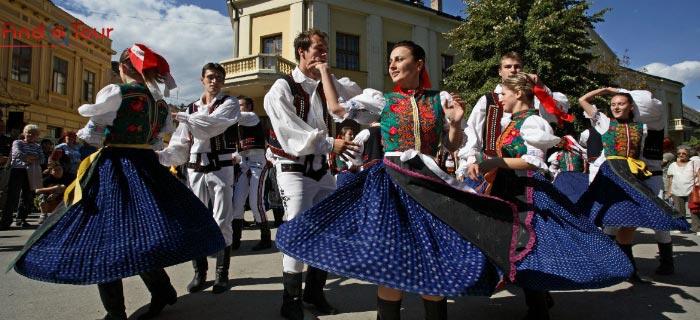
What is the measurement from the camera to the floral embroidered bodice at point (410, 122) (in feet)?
8.21

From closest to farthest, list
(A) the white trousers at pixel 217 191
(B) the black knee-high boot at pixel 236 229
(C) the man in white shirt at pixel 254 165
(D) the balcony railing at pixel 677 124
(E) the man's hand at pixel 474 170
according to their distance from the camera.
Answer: (E) the man's hand at pixel 474 170 → (A) the white trousers at pixel 217 191 → (B) the black knee-high boot at pixel 236 229 → (C) the man in white shirt at pixel 254 165 → (D) the balcony railing at pixel 677 124

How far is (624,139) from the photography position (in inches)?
171

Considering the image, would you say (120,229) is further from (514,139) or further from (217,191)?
(514,139)

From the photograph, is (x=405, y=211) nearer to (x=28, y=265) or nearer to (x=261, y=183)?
(x=28, y=265)

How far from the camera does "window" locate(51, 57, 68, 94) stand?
75.8ft

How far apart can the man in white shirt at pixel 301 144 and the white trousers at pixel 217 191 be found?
106 cm

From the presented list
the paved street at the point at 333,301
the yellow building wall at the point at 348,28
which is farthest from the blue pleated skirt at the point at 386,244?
the yellow building wall at the point at 348,28

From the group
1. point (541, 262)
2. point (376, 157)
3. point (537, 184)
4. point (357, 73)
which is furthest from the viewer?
point (357, 73)

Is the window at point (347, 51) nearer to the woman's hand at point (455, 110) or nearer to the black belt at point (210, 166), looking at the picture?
the black belt at point (210, 166)

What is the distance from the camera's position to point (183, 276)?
4.31 meters

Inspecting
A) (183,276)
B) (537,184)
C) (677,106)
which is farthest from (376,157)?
(677,106)

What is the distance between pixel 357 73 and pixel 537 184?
17.8 m

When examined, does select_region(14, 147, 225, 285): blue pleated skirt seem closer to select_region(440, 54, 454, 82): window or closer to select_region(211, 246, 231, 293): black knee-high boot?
select_region(211, 246, 231, 293): black knee-high boot

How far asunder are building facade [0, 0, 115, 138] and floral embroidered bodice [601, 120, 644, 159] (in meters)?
20.4
